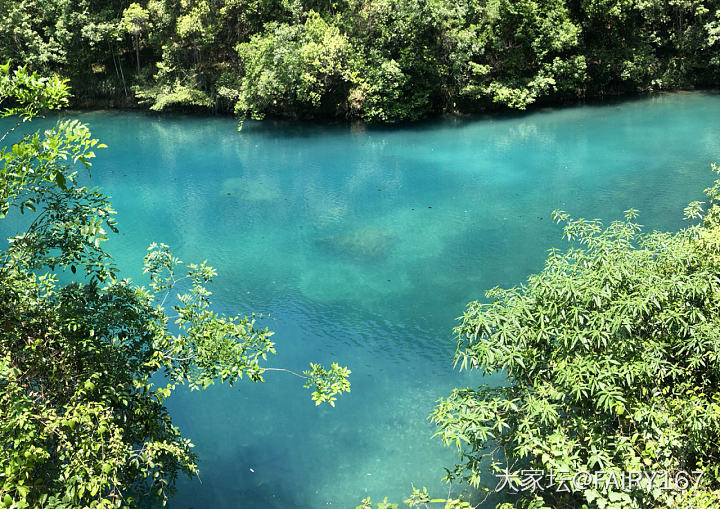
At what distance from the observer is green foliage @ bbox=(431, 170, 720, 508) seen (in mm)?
5340

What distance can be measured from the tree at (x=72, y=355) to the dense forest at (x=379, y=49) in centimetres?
2006

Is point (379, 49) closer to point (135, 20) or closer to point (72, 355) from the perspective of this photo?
point (135, 20)

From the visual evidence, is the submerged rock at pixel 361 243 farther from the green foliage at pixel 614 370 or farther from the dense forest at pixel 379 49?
the dense forest at pixel 379 49

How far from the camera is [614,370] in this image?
542 centimetres

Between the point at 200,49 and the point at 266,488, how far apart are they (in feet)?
83.2

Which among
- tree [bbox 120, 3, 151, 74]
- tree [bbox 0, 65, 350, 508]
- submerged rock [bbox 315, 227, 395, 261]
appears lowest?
submerged rock [bbox 315, 227, 395, 261]

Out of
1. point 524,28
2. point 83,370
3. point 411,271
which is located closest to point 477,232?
point 411,271

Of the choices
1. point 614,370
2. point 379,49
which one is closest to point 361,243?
point 614,370

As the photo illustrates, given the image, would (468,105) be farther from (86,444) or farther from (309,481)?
(86,444)

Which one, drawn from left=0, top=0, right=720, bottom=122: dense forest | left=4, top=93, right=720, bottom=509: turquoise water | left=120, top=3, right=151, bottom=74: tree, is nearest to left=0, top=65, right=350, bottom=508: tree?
left=4, top=93, right=720, bottom=509: turquoise water

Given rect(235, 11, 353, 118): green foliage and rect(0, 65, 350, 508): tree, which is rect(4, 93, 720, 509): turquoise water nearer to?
rect(235, 11, 353, 118): green foliage

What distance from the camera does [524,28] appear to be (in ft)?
87.4

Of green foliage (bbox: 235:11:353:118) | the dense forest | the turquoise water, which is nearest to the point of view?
the turquoise water

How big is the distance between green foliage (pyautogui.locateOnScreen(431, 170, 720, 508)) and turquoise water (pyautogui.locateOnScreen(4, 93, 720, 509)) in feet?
9.59
